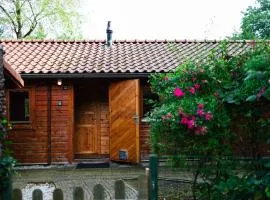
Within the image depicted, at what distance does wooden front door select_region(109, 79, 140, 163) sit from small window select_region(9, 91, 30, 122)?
281 cm

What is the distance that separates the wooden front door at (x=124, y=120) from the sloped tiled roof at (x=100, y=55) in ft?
1.94

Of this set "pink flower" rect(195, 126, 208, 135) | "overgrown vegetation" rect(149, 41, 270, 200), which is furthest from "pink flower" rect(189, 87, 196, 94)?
"pink flower" rect(195, 126, 208, 135)

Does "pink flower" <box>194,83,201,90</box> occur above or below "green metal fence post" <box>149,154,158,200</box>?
above

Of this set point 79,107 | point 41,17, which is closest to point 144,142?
point 79,107

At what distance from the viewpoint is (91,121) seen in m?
15.5

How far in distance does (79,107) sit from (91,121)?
0.64 m

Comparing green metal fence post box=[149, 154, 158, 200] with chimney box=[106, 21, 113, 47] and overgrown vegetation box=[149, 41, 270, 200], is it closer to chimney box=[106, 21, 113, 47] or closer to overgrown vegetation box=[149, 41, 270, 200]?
overgrown vegetation box=[149, 41, 270, 200]

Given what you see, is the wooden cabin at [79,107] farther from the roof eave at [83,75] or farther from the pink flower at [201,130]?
the pink flower at [201,130]

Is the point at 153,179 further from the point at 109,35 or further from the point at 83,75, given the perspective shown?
the point at 109,35

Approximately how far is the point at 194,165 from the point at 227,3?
36.7m

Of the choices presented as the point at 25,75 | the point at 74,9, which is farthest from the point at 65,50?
the point at 74,9

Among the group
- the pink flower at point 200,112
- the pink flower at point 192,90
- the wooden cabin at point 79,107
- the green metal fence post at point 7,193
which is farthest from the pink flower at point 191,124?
the wooden cabin at point 79,107

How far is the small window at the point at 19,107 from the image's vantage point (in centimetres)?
1457

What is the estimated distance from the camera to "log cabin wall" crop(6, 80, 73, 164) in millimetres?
13961
